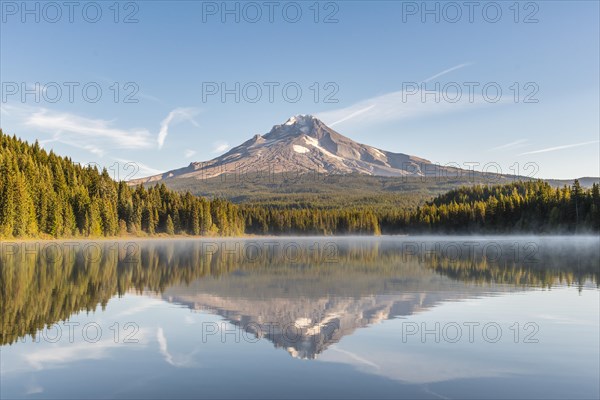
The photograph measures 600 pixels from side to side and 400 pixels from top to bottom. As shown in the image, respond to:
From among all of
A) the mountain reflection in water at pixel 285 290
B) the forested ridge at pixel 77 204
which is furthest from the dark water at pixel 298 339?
the forested ridge at pixel 77 204

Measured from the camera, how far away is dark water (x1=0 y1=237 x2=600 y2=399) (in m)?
11.9

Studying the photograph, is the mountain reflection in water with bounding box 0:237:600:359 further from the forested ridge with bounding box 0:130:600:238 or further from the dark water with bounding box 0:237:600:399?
the forested ridge with bounding box 0:130:600:238

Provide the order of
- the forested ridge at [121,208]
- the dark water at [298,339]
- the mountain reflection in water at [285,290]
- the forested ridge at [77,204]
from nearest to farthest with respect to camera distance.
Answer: the dark water at [298,339], the mountain reflection in water at [285,290], the forested ridge at [77,204], the forested ridge at [121,208]

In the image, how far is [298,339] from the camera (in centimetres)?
1650

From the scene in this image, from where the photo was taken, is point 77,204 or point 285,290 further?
point 77,204

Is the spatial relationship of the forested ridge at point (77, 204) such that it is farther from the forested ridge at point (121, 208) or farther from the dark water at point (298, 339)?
the dark water at point (298, 339)

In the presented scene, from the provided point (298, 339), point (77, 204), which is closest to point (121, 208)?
point (77, 204)

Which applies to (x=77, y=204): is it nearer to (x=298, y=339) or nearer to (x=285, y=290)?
(x=285, y=290)

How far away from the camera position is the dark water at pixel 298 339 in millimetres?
11938

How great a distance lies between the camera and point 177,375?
1269cm

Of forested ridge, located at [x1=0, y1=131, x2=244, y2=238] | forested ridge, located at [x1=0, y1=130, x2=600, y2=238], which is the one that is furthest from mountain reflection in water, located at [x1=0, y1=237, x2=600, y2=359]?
forested ridge, located at [x1=0, y1=130, x2=600, y2=238]

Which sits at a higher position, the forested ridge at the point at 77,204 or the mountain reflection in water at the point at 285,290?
the forested ridge at the point at 77,204

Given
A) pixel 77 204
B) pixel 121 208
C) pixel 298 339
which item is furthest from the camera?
pixel 121 208

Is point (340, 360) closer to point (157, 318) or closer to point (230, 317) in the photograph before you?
point (230, 317)
